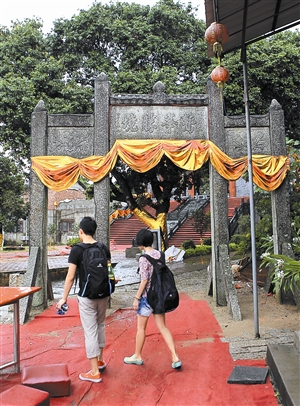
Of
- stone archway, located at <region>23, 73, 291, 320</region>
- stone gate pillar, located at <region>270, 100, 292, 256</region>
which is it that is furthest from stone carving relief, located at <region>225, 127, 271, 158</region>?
stone gate pillar, located at <region>270, 100, 292, 256</region>

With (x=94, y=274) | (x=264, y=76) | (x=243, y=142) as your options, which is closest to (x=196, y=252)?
(x=264, y=76)

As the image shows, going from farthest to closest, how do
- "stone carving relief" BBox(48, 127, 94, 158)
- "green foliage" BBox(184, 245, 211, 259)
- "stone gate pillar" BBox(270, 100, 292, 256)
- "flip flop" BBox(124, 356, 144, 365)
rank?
1. "green foliage" BBox(184, 245, 211, 259)
2. "stone carving relief" BBox(48, 127, 94, 158)
3. "stone gate pillar" BBox(270, 100, 292, 256)
4. "flip flop" BBox(124, 356, 144, 365)

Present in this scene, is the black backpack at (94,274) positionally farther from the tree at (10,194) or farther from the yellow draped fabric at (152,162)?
the tree at (10,194)

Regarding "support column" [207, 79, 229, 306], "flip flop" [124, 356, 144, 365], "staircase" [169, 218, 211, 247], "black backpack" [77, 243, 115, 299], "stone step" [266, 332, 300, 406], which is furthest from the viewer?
"staircase" [169, 218, 211, 247]

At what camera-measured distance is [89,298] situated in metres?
3.88

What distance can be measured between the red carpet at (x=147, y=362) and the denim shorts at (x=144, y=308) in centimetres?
71

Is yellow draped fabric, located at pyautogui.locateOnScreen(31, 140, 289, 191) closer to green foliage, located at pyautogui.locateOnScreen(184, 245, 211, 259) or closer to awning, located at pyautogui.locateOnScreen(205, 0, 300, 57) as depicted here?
awning, located at pyautogui.locateOnScreen(205, 0, 300, 57)

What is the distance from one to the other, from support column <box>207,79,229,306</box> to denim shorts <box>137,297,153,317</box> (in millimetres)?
3567

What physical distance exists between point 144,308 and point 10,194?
22.2 m

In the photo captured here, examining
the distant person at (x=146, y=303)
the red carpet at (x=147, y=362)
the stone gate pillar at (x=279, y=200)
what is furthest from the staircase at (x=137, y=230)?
the distant person at (x=146, y=303)

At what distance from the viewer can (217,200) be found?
25.3 feet

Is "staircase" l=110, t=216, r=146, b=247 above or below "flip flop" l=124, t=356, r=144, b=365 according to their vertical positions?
above

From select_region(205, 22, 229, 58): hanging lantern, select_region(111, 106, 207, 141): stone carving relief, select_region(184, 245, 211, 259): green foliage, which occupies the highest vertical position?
select_region(205, 22, 229, 58): hanging lantern

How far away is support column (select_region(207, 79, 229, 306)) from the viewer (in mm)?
7497
